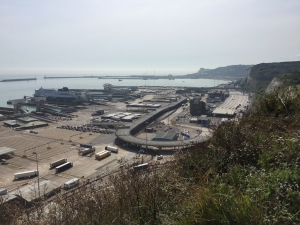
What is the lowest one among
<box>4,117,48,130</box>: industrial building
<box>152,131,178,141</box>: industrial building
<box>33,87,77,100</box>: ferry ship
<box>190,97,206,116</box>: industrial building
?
<box>152,131,178,141</box>: industrial building

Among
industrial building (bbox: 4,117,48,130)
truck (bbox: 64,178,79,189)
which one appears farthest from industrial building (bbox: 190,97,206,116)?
truck (bbox: 64,178,79,189)

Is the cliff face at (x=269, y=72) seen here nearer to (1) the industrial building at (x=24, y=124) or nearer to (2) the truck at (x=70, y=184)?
(1) the industrial building at (x=24, y=124)

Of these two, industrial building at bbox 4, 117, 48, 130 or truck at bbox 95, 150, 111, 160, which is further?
industrial building at bbox 4, 117, 48, 130

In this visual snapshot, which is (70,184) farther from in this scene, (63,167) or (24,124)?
(24,124)

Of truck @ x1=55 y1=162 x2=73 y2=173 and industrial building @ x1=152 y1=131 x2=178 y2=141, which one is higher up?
industrial building @ x1=152 y1=131 x2=178 y2=141

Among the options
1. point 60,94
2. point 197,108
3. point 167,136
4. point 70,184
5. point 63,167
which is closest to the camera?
point 70,184

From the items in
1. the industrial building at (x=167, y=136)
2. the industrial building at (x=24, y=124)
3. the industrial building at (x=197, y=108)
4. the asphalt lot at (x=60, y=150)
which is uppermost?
the industrial building at (x=197, y=108)

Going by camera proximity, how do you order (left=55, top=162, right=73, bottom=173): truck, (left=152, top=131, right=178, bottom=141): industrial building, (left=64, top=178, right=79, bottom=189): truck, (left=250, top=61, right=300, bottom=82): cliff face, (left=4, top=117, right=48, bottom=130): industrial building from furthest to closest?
(left=250, top=61, right=300, bottom=82): cliff face < (left=4, top=117, right=48, bottom=130): industrial building < (left=152, top=131, right=178, bottom=141): industrial building < (left=55, top=162, right=73, bottom=173): truck < (left=64, top=178, right=79, bottom=189): truck

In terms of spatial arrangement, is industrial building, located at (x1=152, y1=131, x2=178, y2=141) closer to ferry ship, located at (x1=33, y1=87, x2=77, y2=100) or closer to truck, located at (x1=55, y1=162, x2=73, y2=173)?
truck, located at (x1=55, y1=162, x2=73, y2=173)

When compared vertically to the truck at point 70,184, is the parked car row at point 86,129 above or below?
below

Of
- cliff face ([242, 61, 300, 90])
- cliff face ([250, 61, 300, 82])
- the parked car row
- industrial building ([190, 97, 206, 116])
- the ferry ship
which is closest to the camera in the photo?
the parked car row

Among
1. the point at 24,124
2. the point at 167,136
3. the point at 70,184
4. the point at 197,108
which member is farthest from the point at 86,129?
the point at 197,108

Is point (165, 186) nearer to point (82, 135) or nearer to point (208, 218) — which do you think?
point (208, 218)

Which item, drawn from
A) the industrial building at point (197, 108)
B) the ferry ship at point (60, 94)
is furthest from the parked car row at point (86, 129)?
the ferry ship at point (60, 94)
